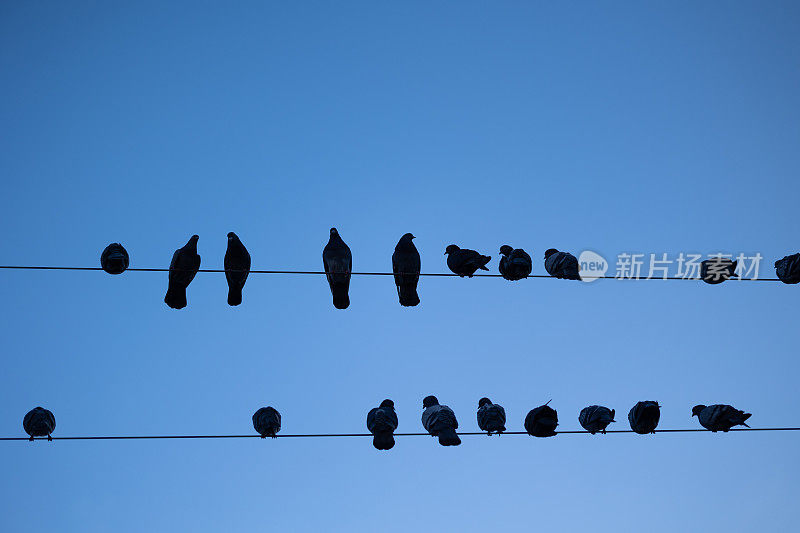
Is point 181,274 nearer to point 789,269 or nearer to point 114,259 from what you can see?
point 114,259

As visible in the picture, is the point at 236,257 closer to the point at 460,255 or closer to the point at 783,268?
the point at 460,255

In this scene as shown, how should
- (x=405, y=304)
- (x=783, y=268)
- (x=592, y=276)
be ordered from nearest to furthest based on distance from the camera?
(x=592, y=276)
(x=783, y=268)
(x=405, y=304)

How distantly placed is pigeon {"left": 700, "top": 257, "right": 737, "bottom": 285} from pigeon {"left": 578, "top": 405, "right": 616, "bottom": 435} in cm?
225

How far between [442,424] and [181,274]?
4269 mm

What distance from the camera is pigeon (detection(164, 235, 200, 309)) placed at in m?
11.2

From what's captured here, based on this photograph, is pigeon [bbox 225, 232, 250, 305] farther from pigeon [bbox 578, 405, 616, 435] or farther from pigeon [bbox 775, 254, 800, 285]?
pigeon [bbox 775, 254, 800, 285]

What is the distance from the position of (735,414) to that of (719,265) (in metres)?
2.01

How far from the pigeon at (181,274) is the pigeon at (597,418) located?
584 cm

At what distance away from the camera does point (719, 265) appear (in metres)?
10.5

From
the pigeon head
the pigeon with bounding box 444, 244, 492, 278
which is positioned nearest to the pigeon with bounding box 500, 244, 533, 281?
the pigeon with bounding box 444, 244, 492, 278

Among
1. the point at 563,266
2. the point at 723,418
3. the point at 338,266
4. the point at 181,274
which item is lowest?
the point at 723,418

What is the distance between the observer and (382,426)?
1070cm

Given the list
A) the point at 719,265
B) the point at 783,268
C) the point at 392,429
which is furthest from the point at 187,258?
the point at 783,268

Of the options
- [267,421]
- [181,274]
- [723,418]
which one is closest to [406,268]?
[267,421]
